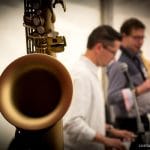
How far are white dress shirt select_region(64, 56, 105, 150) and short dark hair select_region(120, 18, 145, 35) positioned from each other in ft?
0.74

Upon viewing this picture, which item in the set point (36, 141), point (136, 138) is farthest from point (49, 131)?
point (136, 138)

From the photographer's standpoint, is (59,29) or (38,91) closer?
(38,91)

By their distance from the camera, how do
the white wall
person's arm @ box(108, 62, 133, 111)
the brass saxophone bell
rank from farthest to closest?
person's arm @ box(108, 62, 133, 111)
the white wall
the brass saxophone bell

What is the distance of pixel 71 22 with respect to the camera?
1.78 m

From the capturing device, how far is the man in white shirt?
1764mm

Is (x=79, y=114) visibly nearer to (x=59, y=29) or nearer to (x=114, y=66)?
(x=114, y=66)

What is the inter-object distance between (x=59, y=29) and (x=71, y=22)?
0.07 metres

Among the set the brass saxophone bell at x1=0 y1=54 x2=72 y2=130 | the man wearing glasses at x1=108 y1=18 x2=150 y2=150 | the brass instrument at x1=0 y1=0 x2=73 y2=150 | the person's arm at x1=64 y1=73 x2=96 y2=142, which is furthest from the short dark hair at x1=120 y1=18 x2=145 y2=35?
the brass saxophone bell at x1=0 y1=54 x2=72 y2=130

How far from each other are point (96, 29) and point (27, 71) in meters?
0.53

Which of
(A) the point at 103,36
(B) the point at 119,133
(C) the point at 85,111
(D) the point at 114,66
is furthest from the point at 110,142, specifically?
(A) the point at 103,36

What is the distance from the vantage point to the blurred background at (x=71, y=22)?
1.72 meters

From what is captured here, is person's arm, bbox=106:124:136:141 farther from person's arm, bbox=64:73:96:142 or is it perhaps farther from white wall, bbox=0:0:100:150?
white wall, bbox=0:0:100:150

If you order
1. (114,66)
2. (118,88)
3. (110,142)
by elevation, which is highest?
(114,66)

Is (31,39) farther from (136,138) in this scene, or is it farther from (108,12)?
(136,138)
